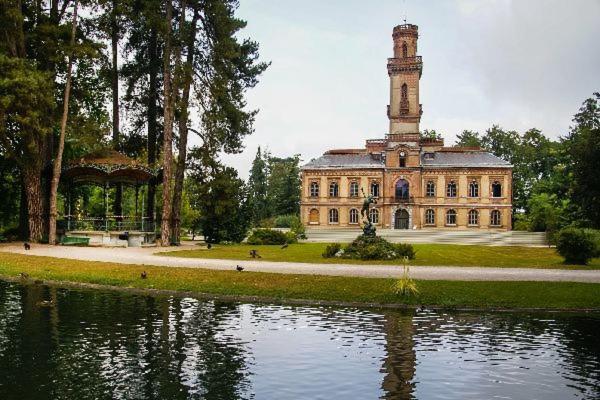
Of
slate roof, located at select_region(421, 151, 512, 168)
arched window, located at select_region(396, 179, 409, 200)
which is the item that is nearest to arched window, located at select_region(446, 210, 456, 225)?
arched window, located at select_region(396, 179, 409, 200)

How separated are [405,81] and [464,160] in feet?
41.8

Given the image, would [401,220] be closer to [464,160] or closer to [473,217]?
[473,217]

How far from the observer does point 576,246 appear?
92.2 ft

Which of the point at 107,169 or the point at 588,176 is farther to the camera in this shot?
the point at 107,169

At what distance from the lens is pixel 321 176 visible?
78.3 meters

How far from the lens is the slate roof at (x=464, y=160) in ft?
244

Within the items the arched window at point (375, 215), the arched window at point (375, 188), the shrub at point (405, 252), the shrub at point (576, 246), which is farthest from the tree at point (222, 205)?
the arched window at point (375, 188)

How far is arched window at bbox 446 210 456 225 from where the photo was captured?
2960 inches

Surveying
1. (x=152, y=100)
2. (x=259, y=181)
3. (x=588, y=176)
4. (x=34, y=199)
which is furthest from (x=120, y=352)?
(x=259, y=181)

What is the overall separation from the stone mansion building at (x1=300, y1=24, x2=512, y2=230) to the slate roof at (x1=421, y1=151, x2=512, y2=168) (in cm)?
12

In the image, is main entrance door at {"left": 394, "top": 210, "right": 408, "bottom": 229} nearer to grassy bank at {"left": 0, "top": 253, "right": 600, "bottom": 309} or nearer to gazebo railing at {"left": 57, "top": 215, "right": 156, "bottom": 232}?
gazebo railing at {"left": 57, "top": 215, "right": 156, "bottom": 232}

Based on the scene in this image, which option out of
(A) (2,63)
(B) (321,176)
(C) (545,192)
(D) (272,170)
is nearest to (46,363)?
(A) (2,63)

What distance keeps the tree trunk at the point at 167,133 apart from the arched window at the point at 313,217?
40787mm

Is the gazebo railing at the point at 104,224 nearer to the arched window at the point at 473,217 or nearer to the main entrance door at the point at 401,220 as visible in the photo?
the main entrance door at the point at 401,220
